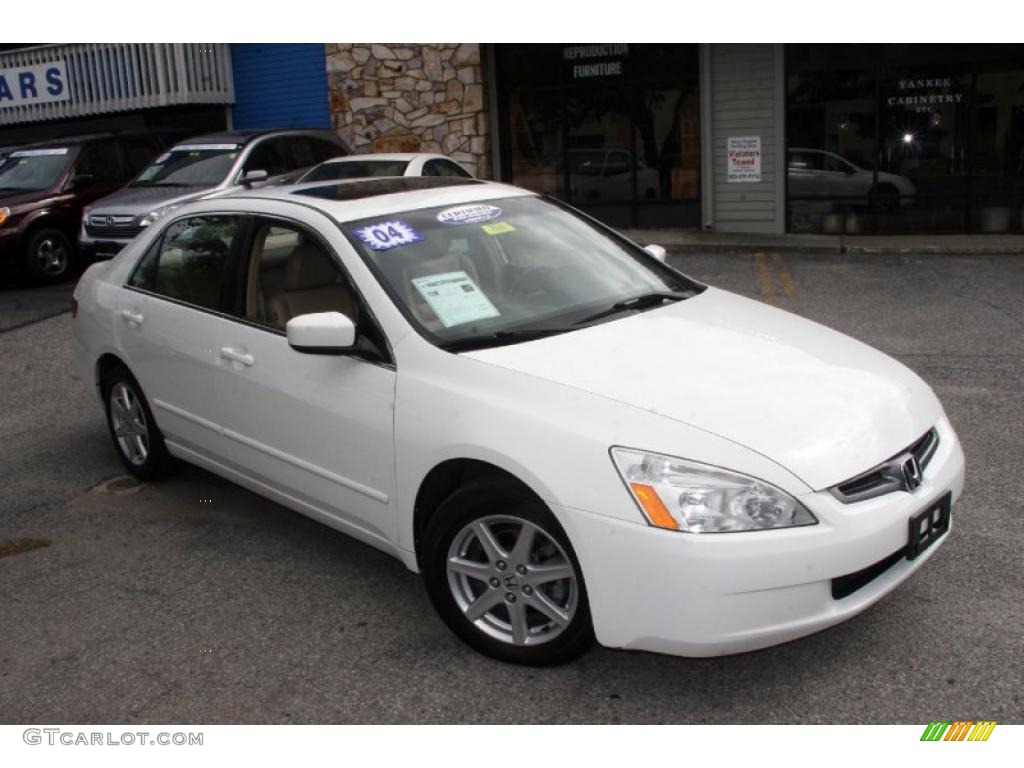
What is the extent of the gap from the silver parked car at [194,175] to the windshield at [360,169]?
844 mm

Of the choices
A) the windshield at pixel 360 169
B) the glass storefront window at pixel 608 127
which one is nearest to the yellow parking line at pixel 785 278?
the glass storefront window at pixel 608 127

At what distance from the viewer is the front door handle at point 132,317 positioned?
17.2 feet

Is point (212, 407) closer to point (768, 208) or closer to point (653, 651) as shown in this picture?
point (653, 651)

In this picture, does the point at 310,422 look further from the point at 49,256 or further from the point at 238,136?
the point at 49,256

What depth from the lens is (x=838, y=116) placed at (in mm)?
14617

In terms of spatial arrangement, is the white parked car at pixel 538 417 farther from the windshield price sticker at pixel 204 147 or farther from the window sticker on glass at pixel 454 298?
the windshield price sticker at pixel 204 147

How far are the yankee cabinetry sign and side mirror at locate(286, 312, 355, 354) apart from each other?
17.2 metres

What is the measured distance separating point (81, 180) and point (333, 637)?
38.5 ft

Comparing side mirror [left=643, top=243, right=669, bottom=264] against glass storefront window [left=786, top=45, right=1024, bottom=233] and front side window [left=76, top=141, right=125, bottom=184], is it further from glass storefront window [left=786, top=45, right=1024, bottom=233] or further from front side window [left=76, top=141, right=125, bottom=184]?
front side window [left=76, top=141, right=125, bottom=184]

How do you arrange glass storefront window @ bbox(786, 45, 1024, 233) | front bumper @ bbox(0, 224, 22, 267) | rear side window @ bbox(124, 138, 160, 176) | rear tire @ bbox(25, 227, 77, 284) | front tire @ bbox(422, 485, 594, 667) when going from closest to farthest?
front tire @ bbox(422, 485, 594, 667)
front bumper @ bbox(0, 224, 22, 267)
rear tire @ bbox(25, 227, 77, 284)
glass storefront window @ bbox(786, 45, 1024, 233)
rear side window @ bbox(124, 138, 160, 176)

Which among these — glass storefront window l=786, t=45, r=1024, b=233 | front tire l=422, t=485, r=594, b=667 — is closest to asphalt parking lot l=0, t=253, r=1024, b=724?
front tire l=422, t=485, r=594, b=667

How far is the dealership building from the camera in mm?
14211

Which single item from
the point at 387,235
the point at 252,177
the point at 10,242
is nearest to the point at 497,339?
the point at 387,235

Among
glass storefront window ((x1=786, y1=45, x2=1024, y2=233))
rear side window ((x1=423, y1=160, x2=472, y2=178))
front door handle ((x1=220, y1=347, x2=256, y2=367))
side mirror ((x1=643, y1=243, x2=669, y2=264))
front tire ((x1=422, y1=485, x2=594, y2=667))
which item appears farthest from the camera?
glass storefront window ((x1=786, y1=45, x2=1024, y2=233))
